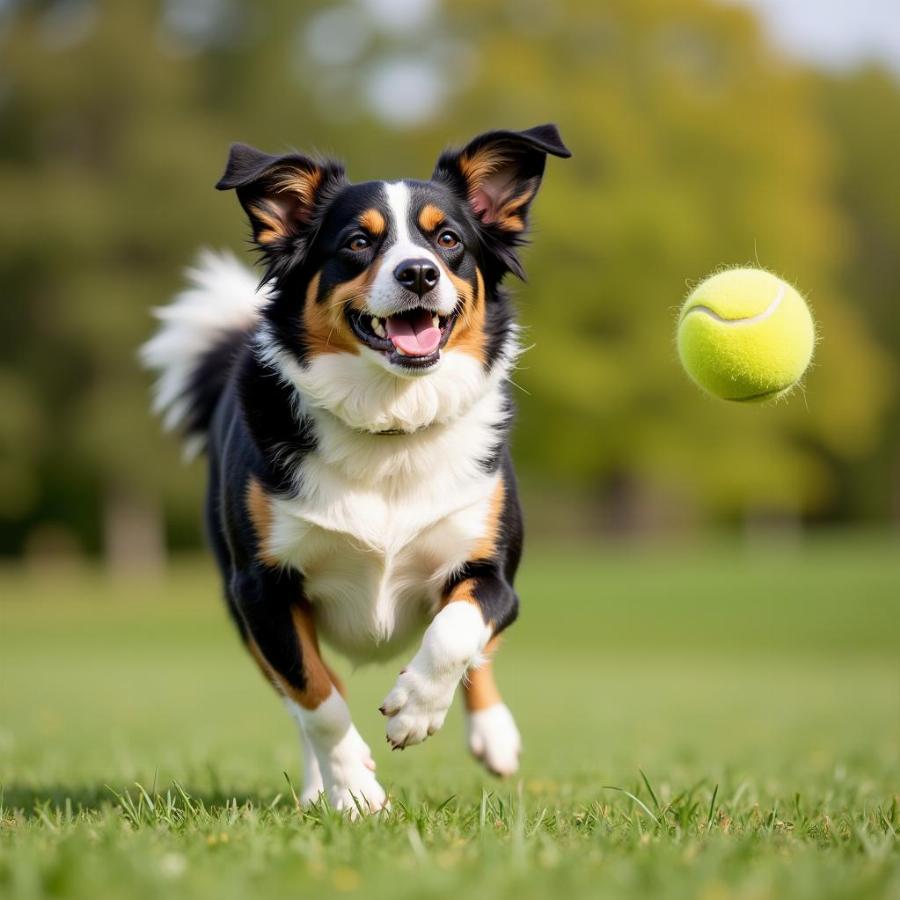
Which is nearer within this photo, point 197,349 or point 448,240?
point 448,240

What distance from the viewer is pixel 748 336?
443 cm

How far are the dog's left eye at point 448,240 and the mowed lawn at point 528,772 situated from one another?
1647 millimetres

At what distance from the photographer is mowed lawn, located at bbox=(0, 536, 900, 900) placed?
266 cm

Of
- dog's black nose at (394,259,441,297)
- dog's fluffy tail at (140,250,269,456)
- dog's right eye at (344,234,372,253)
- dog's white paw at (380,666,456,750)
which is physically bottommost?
dog's white paw at (380,666,456,750)

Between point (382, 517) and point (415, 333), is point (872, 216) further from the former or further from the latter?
point (382, 517)

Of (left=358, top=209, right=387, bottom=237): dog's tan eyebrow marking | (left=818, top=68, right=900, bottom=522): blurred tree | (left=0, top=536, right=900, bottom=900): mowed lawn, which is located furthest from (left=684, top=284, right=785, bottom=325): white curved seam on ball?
(left=818, top=68, right=900, bottom=522): blurred tree

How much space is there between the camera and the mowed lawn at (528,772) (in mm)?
2660

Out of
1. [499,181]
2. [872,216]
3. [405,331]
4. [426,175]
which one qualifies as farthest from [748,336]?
[872,216]

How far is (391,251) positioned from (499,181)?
2.30 feet

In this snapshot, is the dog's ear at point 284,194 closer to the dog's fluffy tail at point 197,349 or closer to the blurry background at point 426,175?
the dog's fluffy tail at point 197,349

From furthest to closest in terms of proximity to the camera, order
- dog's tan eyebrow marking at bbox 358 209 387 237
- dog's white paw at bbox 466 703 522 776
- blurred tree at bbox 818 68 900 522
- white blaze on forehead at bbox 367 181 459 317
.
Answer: blurred tree at bbox 818 68 900 522
dog's white paw at bbox 466 703 522 776
dog's tan eyebrow marking at bbox 358 209 387 237
white blaze on forehead at bbox 367 181 459 317

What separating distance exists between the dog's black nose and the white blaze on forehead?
0.06 feet

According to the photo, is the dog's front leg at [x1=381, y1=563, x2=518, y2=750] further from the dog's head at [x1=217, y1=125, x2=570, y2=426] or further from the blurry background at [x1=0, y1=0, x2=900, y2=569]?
the blurry background at [x1=0, y1=0, x2=900, y2=569]

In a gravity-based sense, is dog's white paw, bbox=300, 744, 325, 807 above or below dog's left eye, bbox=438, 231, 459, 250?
below
